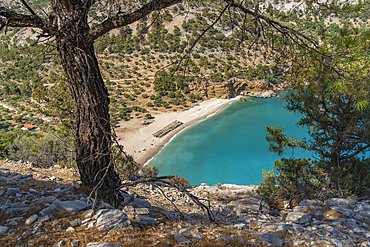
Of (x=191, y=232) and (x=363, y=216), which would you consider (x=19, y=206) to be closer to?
(x=191, y=232)

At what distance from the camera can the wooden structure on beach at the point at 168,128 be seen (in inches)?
1051

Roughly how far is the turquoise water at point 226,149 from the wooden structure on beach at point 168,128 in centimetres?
166

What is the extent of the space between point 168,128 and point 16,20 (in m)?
26.1

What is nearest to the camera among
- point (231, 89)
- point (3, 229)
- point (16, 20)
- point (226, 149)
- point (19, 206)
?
Result: point (16, 20)

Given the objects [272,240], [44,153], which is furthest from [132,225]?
[44,153]

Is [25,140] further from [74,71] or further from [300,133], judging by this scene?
[300,133]

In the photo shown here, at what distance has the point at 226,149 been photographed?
24797mm

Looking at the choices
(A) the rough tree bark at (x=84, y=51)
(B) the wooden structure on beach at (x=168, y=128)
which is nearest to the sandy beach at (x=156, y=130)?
(B) the wooden structure on beach at (x=168, y=128)

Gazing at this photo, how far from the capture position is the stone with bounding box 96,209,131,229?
2473 millimetres

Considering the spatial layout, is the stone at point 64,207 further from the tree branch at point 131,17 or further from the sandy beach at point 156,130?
the sandy beach at point 156,130

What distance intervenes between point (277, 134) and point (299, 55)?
419 centimetres

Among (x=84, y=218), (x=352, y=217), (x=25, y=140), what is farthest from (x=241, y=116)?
(x=84, y=218)

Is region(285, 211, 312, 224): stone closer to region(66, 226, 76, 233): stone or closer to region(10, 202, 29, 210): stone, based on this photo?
region(66, 226, 76, 233): stone

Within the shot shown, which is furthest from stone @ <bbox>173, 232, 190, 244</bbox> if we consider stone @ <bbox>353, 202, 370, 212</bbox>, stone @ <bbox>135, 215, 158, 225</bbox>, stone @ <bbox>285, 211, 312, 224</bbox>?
stone @ <bbox>353, 202, 370, 212</bbox>
